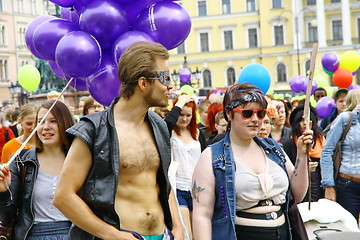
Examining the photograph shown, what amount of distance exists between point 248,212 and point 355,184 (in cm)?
283

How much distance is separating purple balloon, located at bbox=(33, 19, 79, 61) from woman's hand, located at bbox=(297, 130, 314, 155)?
265 cm

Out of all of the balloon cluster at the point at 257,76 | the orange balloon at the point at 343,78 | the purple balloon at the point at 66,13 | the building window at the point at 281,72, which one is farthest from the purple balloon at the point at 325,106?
the building window at the point at 281,72

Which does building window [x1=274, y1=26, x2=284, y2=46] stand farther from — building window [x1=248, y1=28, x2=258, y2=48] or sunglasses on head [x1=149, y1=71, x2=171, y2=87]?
sunglasses on head [x1=149, y1=71, x2=171, y2=87]

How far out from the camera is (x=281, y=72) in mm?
69250

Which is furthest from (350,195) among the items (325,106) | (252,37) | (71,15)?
(252,37)

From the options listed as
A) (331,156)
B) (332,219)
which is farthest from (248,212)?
(331,156)

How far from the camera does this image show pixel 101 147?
11.5 feet

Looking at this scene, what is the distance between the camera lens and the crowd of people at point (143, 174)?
3.50 m

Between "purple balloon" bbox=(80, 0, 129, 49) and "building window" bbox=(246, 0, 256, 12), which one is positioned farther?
"building window" bbox=(246, 0, 256, 12)

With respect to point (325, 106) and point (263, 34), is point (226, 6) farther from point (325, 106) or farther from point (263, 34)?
point (325, 106)

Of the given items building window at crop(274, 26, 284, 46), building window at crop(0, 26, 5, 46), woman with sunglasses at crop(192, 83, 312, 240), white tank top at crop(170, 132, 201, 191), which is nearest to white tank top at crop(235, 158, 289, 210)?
woman with sunglasses at crop(192, 83, 312, 240)

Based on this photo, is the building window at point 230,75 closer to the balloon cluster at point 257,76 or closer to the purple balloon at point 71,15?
the balloon cluster at point 257,76

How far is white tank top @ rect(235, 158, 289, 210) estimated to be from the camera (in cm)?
417

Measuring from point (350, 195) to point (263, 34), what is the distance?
6423 cm
